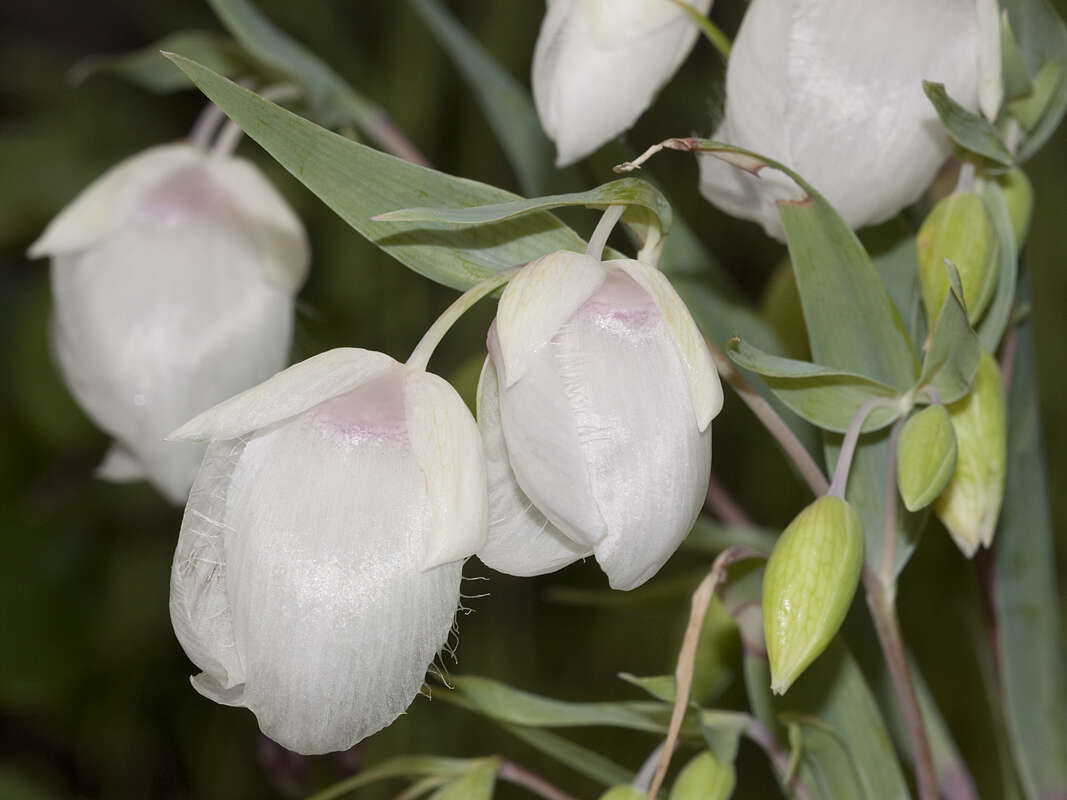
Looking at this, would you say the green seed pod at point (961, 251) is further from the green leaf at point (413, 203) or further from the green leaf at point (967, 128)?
the green leaf at point (413, 203)

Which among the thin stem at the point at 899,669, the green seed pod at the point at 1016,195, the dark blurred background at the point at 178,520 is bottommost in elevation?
the dark blurred background at the point at 178,520

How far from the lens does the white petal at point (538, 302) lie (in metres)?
0.40

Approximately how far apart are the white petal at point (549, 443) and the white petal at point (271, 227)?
0.99ft

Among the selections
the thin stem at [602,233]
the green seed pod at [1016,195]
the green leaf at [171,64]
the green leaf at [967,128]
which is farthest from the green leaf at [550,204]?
the green leaf at [171,64]

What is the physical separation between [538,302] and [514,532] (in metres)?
0.09

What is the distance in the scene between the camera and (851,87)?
1.69 feet

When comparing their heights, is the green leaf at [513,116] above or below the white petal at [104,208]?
above

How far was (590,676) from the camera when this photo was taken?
152 cm

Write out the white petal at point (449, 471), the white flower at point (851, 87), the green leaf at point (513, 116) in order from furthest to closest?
the green leaf at point (513, 116) → the white flower at point (851, 87) → the white petal at point (449, 471)

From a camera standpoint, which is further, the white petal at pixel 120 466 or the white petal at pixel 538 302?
the white petal at pixel 120 466

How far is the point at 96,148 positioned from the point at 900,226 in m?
1.26

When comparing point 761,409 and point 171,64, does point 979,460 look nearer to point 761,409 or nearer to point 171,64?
point 761,409

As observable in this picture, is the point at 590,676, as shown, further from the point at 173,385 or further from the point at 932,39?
the point at 932,39

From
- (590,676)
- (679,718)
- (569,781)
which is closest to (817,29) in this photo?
(679,718)
